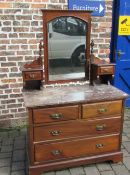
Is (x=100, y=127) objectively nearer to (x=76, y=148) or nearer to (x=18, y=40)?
(x=76, y=148)

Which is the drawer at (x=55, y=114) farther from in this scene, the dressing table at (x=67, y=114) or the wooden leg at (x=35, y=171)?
the wooden leg at (x=35, y=171)

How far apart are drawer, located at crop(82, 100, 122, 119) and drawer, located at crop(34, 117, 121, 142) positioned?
8 centimetres

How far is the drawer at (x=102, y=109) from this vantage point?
293cm

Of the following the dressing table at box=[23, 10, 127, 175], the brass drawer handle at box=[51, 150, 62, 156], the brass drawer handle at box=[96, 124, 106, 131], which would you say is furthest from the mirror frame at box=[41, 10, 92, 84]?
the brass drawer handle at box=[51, 150, 62, 156]

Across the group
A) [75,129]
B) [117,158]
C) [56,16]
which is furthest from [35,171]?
[56,16]

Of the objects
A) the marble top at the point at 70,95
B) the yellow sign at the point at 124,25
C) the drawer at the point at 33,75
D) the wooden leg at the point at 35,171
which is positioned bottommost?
the wooden leg at the point at 35,171

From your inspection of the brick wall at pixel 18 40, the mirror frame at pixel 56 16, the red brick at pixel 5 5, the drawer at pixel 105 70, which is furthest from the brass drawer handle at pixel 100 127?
the red brick at pixel 5 5

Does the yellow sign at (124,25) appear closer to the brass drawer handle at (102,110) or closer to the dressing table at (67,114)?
the dressing table at (67,114)

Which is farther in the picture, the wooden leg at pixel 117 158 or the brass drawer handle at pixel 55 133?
the wooden leg at pixel 117 158

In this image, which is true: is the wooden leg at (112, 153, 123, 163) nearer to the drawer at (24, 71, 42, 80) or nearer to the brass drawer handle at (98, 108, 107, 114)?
the brass drawer handle at (98, 108, 107, 114)

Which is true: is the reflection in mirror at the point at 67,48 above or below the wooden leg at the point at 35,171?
above

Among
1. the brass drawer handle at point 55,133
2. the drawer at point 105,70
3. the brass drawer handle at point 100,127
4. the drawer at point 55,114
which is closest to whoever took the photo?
Result: the drawer at point 55,114

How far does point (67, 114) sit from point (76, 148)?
47 centimetres

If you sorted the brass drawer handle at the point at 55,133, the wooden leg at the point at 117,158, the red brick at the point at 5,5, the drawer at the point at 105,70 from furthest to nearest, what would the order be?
1. the red brick at the point at 5,5
2. the drawer at the point at 105,70
3. the wooden leg at the point at 117,158
4. the brass drawer handle at the point at 55,133
